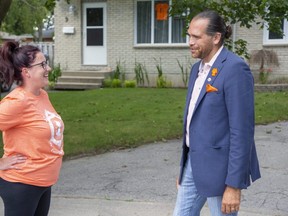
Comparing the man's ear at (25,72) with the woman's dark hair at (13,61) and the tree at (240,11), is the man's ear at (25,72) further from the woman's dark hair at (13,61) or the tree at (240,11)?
the tree at (240,11)

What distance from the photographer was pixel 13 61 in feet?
9.59

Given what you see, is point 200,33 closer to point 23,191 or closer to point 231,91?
point 231,91

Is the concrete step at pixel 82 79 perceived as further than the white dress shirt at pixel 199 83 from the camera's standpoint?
Yes

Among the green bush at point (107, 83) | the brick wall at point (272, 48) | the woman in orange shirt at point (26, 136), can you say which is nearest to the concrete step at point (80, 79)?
the green bush at point (107, 83)

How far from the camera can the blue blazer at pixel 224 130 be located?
2.69 metres

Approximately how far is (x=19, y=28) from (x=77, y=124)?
37651 millimetres

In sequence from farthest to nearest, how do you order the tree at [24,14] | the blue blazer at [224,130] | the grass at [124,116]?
the tree at [24,14]
the grass at [124,116]
the blue blazer at [224,130]

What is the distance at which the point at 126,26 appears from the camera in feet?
57.3

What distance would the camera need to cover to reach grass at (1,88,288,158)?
7929 millimetres

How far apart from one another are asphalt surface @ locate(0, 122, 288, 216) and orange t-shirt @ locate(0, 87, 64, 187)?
1.98m

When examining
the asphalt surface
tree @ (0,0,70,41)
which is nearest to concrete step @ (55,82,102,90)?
tree @ (0,0,70,41)

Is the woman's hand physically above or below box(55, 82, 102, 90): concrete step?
above

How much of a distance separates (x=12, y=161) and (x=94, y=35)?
1553 centimetres

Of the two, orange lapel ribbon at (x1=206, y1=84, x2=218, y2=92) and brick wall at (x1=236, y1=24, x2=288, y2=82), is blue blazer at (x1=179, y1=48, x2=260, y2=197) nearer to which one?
orange lapel ribbon at (x1=206, y1=84, x2=218, y2=92)
